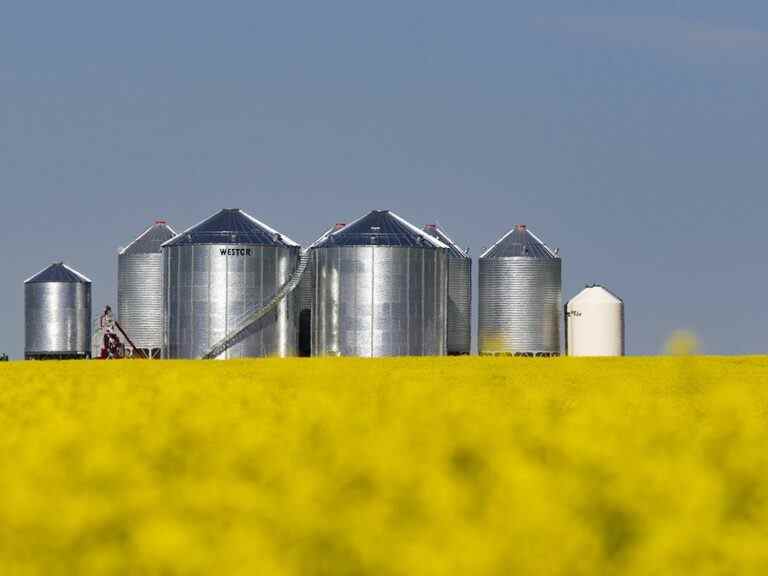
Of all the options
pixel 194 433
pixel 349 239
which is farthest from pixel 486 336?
pixel 194 433

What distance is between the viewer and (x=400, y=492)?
3617 millimetres

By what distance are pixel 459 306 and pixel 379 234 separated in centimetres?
798

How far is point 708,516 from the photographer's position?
319cm

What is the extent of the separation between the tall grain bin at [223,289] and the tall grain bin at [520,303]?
9.59 meters

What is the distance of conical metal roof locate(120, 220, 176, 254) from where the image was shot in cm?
6469

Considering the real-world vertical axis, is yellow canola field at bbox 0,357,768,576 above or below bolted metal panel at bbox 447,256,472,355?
above

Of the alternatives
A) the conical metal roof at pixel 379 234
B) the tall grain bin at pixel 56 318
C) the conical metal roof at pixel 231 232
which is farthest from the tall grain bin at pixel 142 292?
the conical metal roof at pixel 379 234

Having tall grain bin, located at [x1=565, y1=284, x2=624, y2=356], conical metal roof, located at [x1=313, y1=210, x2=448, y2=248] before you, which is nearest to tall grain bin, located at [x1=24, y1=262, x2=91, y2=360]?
conical metal roof, located at [x1=313, y1=210, x2=448, y2=248]

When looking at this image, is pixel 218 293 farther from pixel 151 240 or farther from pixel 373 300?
pixel 151 240

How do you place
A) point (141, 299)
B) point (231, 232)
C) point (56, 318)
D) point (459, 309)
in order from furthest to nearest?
point (56, 318) < point (141, 299) < point (459, 309) < point (231, 232)

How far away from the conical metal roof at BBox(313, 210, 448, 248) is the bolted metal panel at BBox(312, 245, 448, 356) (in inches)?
12.2

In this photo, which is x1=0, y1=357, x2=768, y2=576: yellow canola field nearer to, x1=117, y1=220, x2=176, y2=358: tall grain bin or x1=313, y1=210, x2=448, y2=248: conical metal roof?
x1=313, y1=210, x2=448, y2=248: conical metal roof

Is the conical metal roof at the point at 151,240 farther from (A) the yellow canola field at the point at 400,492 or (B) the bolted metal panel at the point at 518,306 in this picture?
(A) the yellow canola field at the point at 400,492

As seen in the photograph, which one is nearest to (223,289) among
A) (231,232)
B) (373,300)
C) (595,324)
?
(231,232)
